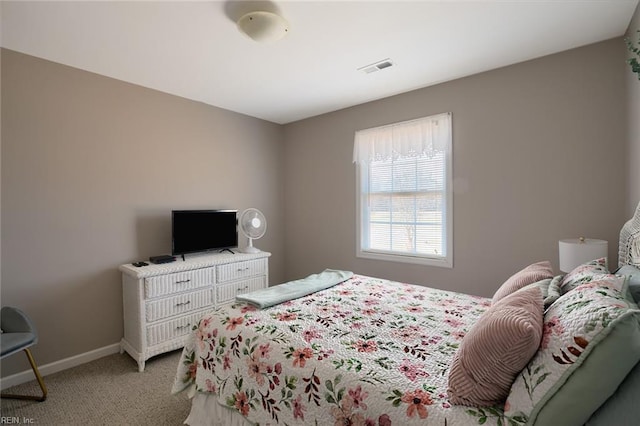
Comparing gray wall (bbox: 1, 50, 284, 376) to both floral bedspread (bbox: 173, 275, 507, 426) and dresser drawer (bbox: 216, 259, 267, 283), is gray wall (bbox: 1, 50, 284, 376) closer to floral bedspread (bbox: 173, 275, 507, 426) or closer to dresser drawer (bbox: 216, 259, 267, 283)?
dresser drawer (bbox: 216, 259, 267, 283)

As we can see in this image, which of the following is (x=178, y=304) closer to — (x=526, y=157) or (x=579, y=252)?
(x=579, y=252)

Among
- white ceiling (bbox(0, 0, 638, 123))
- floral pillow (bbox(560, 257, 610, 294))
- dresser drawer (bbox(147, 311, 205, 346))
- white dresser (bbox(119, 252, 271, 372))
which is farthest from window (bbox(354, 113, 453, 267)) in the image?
dresser drawer (bbox(147, 311, 205, 346))

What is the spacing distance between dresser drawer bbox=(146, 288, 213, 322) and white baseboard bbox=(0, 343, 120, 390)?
2.05ft

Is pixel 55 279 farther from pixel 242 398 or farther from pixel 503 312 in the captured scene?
pixel 503 312

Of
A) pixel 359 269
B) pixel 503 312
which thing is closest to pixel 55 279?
pixel 359 269

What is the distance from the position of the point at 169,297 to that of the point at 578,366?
108 inches

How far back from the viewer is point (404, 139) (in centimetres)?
326

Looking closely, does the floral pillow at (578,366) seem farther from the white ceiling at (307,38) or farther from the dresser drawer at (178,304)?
the dresser drawer at (178,304)

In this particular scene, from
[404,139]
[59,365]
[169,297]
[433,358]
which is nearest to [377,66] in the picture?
[404,139]

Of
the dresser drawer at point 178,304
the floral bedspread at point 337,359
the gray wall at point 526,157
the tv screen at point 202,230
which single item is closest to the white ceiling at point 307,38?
the gray wall at point 526,157

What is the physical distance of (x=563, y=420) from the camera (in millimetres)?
842

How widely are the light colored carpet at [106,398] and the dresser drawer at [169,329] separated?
0.21m

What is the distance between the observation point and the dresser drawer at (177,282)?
256cm

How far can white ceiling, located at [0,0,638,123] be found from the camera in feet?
6.11
